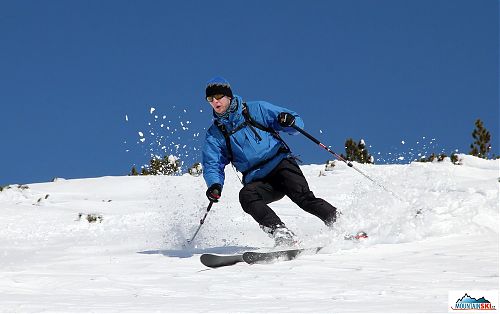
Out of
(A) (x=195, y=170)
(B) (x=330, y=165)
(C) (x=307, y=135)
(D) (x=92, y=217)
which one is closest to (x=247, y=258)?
(C) (x=307, y=135)

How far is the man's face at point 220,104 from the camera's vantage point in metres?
6.50

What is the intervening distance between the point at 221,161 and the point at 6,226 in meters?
5.52

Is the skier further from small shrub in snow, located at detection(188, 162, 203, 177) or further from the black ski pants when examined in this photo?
small shrub in snow, located at detection(188, 162, 203, 177)

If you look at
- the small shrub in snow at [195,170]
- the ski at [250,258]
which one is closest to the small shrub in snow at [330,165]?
the small shrub in snow at [195,170]

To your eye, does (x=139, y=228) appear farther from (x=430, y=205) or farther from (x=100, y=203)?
(x=430, y=205)

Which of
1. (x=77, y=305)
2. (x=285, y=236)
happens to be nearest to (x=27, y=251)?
(x=285, y=236)

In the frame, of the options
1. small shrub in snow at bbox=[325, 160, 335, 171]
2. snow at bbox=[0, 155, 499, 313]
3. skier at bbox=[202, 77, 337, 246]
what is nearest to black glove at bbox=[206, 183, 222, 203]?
skier at bbox=[202, 77, 337, 246]

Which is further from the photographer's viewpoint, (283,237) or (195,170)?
(195,170)

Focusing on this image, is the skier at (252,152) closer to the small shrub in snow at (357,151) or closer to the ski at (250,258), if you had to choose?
the ski at (250,258)

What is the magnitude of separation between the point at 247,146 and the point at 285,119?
0.47 meters

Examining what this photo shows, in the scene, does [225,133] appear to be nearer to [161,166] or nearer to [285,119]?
[285,119]

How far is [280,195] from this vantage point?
6727 mm

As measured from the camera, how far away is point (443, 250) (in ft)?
17.4

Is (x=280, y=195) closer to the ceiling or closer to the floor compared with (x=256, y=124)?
closer to the floor
